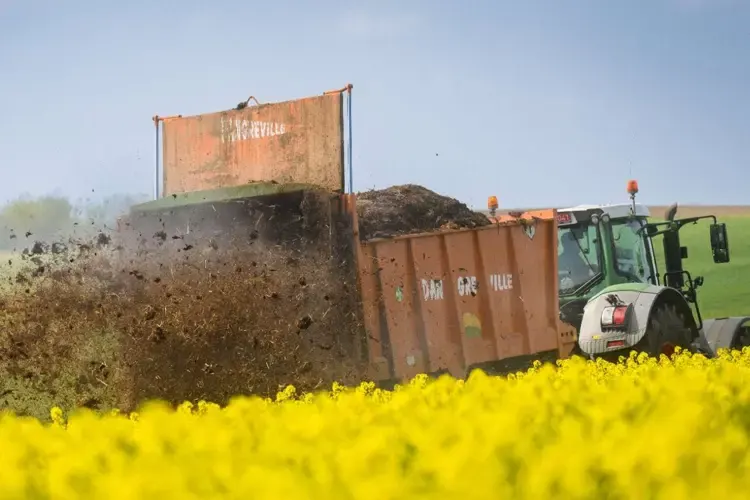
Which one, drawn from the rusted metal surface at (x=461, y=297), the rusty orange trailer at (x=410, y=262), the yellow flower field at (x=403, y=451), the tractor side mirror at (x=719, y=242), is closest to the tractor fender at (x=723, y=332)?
the tractor side mirror at (x=719, y=242)

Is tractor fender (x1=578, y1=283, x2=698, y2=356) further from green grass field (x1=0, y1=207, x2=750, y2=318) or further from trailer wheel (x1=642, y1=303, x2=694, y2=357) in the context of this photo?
green grass field (x1=0, y1=207, x2=750, y2=318)

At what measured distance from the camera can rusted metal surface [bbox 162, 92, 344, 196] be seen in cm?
909

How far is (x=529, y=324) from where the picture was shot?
9.07 metres

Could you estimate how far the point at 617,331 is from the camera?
9.32m

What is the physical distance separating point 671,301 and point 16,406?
6375 mm

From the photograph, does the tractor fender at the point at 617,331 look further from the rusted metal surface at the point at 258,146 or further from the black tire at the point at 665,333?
the rusted metal surface at the point at 258,146

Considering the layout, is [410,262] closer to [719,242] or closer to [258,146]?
[258,146]

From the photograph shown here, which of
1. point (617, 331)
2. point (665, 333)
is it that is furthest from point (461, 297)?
point (665, 333)

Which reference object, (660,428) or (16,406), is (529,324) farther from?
(660,428)

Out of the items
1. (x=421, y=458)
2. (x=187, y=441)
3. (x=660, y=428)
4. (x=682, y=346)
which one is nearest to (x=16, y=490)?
(x=187, y=441)

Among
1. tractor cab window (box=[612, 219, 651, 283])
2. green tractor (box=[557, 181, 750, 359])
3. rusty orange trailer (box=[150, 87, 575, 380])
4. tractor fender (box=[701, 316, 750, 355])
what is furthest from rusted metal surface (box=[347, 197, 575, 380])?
tractor fender (box=[701, 316, 750, 355])

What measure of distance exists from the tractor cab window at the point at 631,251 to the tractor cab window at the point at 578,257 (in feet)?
0.72

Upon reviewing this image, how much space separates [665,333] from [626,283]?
0.62 m

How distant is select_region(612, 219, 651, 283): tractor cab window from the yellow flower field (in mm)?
6786
